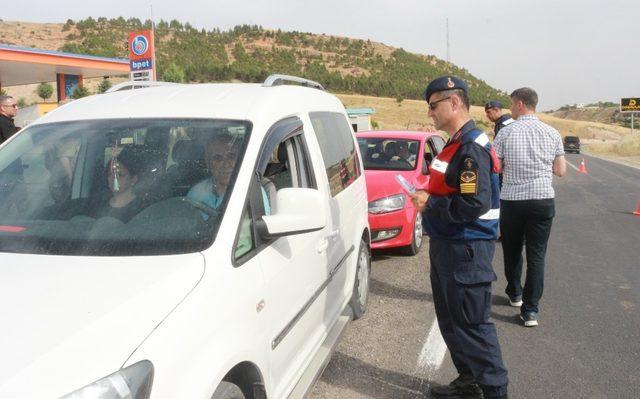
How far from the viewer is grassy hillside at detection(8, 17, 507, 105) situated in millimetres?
73681

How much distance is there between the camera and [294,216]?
7.85 feet

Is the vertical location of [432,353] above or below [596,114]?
below

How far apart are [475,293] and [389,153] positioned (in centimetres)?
478

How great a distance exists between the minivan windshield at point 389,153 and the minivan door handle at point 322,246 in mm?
4238

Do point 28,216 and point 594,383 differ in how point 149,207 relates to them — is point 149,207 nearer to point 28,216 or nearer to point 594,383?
point 28,216

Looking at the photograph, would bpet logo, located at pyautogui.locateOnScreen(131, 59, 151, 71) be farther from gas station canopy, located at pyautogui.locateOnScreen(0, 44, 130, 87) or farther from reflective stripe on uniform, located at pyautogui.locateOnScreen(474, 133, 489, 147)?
reflective stripe on uniform, located at pyautogui.locateOnScreen(474, 133, 489, 147)

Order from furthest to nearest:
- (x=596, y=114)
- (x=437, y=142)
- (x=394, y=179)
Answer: (x=596, y=114)
(x=437, y=142)
(x=394, y=179)

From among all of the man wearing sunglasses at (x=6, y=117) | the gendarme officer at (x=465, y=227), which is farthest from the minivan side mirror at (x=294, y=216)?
the man wearing sunglasses at (x=6, y=117)

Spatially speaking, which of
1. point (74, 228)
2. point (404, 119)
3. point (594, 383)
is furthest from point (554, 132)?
point (404, 119)

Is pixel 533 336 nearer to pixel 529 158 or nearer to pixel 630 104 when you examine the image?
pixel 529 158

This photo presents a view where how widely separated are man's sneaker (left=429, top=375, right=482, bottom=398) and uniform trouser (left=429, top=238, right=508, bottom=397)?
242 mm

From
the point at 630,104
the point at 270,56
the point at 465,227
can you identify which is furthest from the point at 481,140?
the point at 270,56

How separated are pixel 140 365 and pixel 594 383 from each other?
10.5ft

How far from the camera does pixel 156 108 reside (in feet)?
9.48
